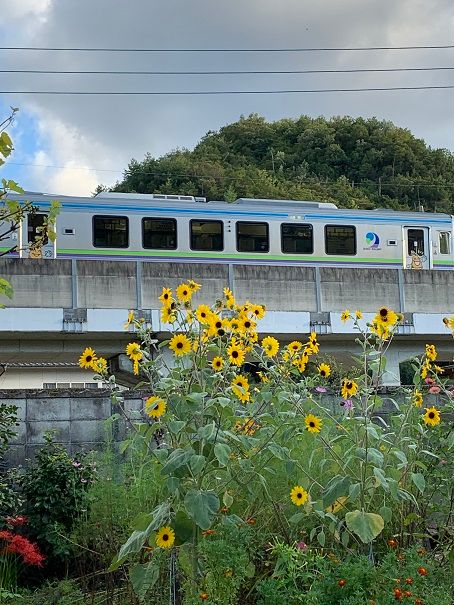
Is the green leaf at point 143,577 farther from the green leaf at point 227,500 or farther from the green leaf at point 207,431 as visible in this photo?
the green leaf at point 207,431

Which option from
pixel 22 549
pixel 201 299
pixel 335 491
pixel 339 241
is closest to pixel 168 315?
pixel 335 491

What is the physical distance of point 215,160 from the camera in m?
49.3

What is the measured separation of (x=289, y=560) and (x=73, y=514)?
2259 millimetres

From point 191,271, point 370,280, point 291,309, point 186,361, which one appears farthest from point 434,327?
point 186,361

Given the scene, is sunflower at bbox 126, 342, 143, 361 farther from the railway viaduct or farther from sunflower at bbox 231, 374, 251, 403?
the railway viaduct

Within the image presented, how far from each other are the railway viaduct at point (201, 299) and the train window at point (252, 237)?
3283mm

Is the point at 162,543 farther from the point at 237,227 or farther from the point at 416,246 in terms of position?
the point at 416,246

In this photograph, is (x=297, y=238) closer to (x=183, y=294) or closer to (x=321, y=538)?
(x=183, y=294)

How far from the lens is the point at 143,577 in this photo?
12.8 feet

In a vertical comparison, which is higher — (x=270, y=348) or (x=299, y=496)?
(x=270, y=348)

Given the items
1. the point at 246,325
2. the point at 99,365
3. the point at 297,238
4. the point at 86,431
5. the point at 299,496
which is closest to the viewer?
the point at 299,496

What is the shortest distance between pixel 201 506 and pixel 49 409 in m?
3.13

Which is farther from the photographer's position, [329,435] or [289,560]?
[329,435]

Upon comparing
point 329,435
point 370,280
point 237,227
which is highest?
point 237,227
